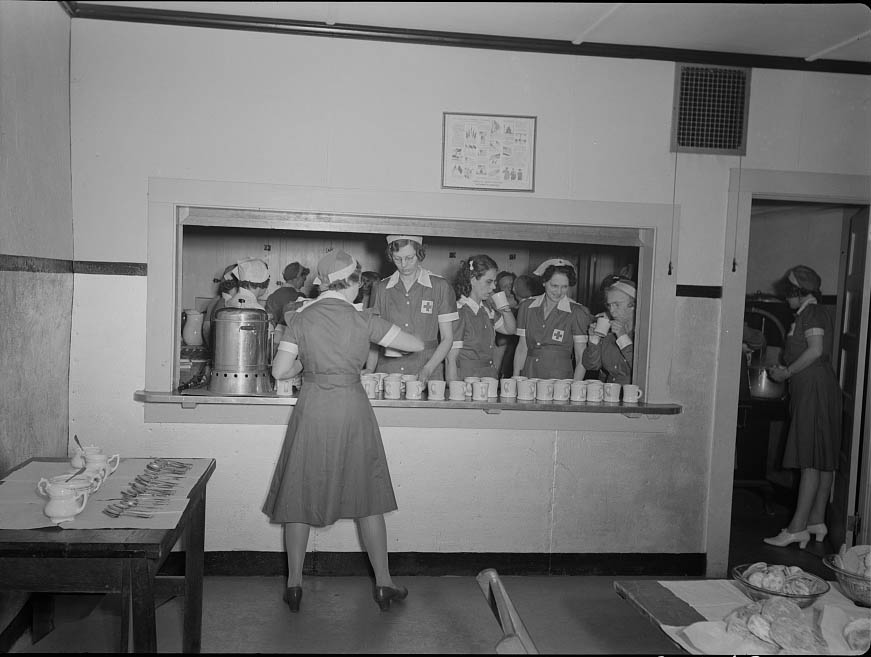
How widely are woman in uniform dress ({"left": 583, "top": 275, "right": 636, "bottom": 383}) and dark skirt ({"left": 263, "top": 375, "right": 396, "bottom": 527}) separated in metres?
1.86

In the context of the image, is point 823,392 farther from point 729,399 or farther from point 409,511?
point 409,511

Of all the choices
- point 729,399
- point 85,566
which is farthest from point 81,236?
point 729,399

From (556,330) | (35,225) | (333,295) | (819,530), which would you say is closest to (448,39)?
(333,295)

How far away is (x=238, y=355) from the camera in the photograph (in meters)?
4.16

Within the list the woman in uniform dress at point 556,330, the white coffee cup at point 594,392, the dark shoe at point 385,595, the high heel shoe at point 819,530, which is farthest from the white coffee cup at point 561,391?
the high heel shoe at point 819,530

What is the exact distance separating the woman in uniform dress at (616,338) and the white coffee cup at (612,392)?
41 centimetres

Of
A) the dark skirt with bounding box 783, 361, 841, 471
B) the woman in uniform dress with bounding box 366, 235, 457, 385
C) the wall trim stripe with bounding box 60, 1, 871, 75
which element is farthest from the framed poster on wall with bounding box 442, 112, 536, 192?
the dark skirt with bounding box 783, 361, 841, 471

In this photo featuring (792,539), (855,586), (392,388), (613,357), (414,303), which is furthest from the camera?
(792,539)

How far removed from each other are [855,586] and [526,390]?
2141 mm

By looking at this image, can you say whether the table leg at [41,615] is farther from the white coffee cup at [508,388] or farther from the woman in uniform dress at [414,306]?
the white coffee cup at [508,388]

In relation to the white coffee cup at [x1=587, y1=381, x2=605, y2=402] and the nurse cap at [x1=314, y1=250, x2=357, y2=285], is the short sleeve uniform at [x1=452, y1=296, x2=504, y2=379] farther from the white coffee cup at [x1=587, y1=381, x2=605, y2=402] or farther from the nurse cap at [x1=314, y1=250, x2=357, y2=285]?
the nurse cap at [x1=314, y1=250, x2=357, y2=285]

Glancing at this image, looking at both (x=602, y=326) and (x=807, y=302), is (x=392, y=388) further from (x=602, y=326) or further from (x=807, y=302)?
(x=807, y=302)

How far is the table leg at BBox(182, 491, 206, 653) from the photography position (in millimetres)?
3129

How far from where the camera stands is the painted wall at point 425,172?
400 centimetres
